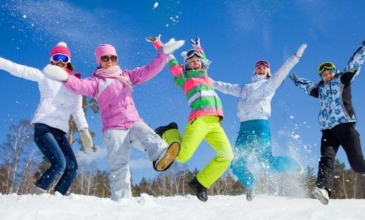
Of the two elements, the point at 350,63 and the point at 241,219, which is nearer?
the point at 241,219

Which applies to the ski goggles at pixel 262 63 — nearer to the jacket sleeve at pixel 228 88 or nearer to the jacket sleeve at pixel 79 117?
the jacket sleeve at pixel 228 88

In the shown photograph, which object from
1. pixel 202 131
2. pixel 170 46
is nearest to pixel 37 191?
pixel 202 131

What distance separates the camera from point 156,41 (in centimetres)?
653

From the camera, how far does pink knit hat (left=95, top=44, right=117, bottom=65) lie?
610 centimetres

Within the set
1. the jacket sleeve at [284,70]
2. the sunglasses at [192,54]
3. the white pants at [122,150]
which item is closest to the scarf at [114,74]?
the white pants at [122,150]

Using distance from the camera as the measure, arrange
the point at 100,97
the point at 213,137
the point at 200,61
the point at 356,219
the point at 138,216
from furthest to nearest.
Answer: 1. the point at 200,61
2. the point at 213,137
3. the point at 100,97
4. the point at 138,216
5. the point at 356,219

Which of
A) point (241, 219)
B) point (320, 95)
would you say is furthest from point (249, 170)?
point (241, 219)

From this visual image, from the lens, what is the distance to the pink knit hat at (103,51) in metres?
6.10

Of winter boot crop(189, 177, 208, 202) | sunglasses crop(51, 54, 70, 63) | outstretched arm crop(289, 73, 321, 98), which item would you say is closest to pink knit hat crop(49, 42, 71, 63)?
sunglasses crop(51, 54, 70, 63)

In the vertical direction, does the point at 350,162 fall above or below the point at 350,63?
below

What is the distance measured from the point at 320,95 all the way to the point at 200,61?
2004 millimetres

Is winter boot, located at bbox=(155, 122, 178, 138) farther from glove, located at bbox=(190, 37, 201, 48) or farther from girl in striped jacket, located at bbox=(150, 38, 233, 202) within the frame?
glove, located at bbox=(190, 37, 201, 48)

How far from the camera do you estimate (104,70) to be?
5.94 m

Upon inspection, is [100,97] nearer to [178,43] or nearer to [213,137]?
[178,43]
